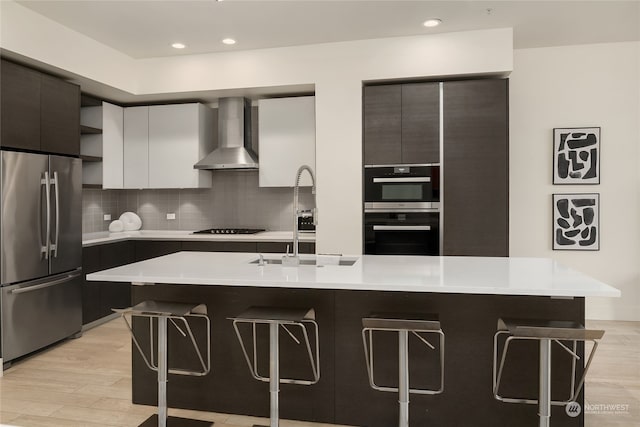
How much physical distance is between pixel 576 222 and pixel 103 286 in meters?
4.86

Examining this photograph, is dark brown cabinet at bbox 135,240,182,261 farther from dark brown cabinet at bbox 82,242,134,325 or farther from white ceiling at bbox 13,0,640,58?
white ceiling at bbox 13,0,640,58

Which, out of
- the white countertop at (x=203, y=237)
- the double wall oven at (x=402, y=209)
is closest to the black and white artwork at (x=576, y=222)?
the double wall oven at (x=402, y=209)

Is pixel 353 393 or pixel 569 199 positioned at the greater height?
pixel 569 199

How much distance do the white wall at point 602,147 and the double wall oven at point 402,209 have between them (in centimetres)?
115

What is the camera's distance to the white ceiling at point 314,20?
3.68m

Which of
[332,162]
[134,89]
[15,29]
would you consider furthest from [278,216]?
[15,29]

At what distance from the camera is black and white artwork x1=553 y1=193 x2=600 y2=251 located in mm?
4777

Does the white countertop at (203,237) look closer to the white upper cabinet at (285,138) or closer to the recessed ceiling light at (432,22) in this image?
the white upper cabinet at (285,138)

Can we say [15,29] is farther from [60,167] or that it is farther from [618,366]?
[618,366]

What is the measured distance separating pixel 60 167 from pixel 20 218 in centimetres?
59

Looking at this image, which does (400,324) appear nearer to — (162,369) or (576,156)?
(162,369)

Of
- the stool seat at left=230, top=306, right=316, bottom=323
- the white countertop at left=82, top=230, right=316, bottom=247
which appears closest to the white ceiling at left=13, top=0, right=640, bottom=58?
the white countertop at left=82, top=230, right=316, bottom=247

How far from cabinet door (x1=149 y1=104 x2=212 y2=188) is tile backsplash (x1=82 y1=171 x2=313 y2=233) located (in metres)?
0.43

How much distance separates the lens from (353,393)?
265 cm
